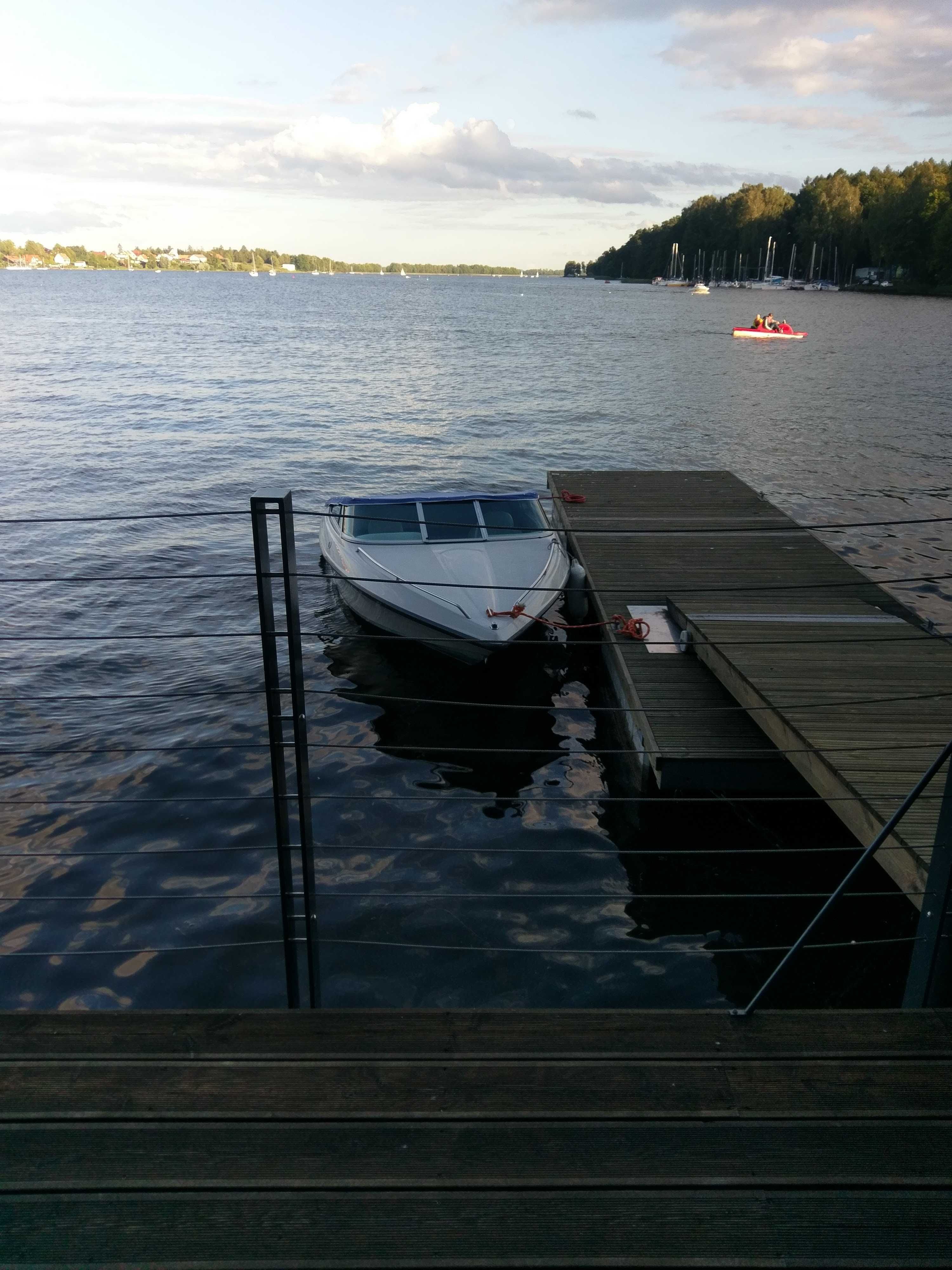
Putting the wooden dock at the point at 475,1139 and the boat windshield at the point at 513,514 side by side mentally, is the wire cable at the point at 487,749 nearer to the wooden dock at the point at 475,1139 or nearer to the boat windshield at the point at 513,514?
the wooden dock at the point at 475,1139

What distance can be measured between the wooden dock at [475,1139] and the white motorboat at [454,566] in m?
6.30

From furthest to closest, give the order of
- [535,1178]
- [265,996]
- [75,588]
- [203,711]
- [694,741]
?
[75,588] < [203,711] < [694,741] < [265,996] < [535,1178]

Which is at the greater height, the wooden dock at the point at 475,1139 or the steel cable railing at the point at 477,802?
the wooden dock at the point at 475,1139

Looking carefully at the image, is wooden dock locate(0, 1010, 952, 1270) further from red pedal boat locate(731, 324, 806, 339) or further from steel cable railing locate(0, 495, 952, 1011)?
red pedal boat locate(731, 324, 806, 339)

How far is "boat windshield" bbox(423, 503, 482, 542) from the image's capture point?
1077 centimetres

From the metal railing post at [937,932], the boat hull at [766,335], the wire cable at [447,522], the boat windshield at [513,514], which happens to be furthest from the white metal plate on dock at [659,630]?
the boat hull at [766,335]

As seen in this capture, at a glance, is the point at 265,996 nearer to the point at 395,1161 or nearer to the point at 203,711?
the point at 395,1161

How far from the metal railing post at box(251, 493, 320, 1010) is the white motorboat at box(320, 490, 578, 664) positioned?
5902 mm

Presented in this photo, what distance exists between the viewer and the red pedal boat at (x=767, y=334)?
5281 centimetres

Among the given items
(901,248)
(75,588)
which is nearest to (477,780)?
(75,588)

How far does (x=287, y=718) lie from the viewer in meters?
3.01

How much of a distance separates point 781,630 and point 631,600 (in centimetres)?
230

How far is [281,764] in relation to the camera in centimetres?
307

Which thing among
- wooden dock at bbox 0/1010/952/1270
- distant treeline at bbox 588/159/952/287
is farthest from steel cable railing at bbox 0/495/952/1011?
distant treeline at bbox 588/159/952/287
